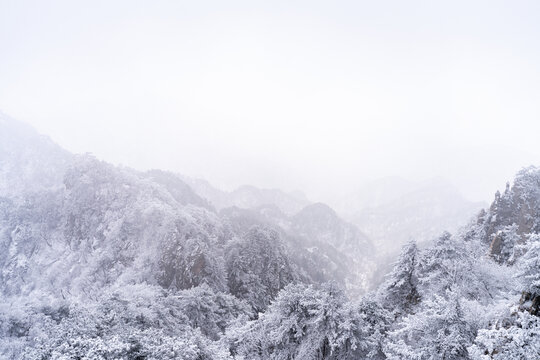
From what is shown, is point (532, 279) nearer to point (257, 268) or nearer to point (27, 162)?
point (257, 268)

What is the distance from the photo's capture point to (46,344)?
47.1ft

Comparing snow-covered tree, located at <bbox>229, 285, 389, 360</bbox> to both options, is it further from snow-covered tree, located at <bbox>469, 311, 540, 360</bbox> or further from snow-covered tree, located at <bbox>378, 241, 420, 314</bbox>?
snow-covered tree, located at <bbox>469, 311, 540, 360</bbox>

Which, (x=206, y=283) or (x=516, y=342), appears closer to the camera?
(x=516, y=342)

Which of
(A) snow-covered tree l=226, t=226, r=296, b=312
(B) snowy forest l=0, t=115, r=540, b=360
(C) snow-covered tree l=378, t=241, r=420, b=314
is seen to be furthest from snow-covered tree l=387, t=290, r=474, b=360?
(A) snow-covered tree l=226, t=226, r=296, b=312

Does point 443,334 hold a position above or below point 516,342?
below

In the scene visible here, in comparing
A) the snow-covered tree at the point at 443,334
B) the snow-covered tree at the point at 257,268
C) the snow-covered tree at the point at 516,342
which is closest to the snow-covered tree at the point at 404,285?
the snow-covered tree at the point at 443,334

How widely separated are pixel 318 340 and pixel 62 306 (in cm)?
2597

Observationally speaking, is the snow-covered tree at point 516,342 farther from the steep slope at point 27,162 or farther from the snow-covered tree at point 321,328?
the steep slope at point 27,162

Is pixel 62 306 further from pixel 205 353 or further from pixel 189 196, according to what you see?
pixel 189 196

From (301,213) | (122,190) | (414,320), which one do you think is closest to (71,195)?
(122,190)

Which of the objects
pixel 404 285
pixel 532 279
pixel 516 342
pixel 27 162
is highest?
pixel 532 279

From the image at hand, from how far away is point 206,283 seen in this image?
4709 cm

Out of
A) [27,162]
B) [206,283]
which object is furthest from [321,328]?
[27,162]

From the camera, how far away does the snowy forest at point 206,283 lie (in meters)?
12.3
